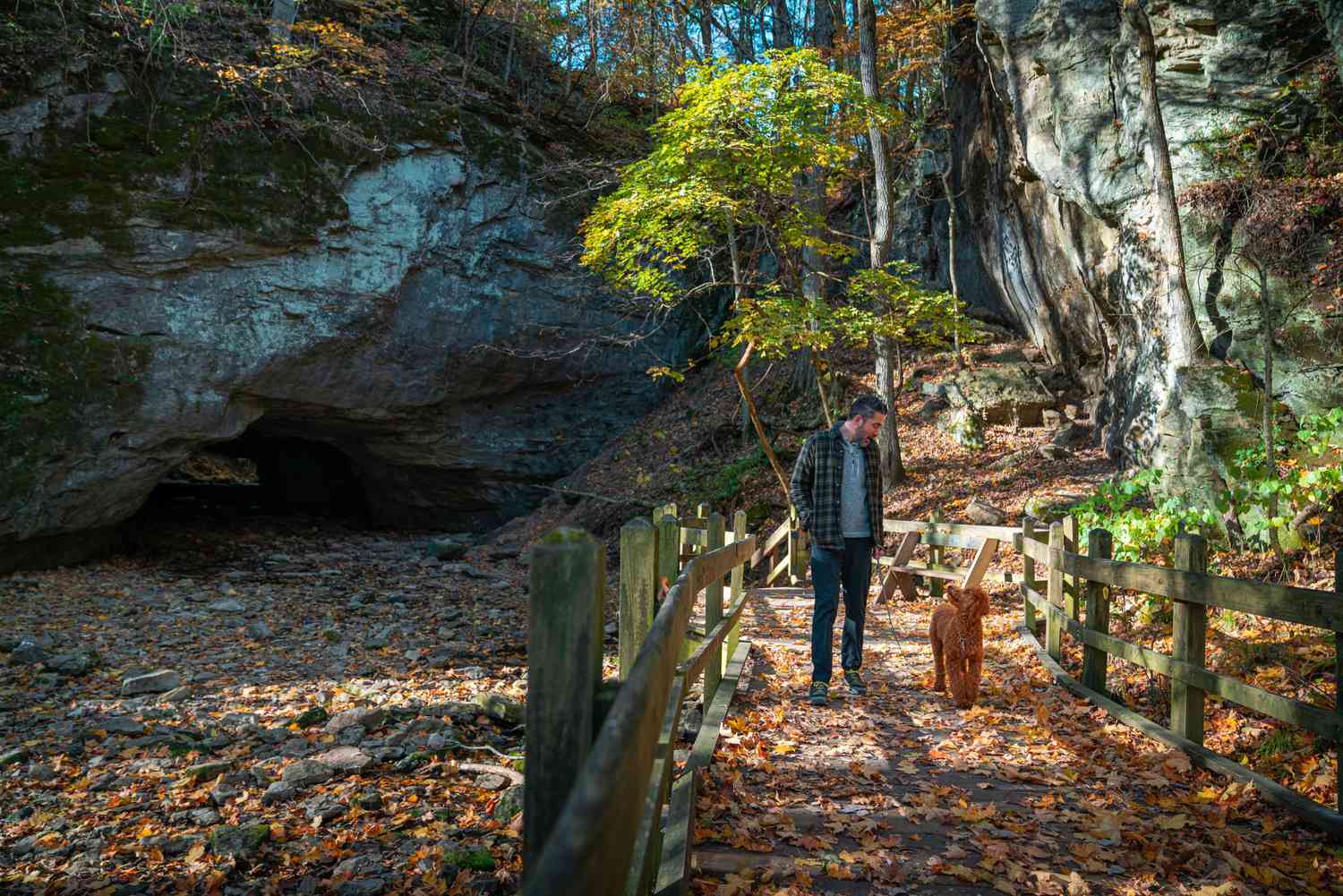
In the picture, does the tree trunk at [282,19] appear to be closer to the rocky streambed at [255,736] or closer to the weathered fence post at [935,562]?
the rocky streambed at [255,736]

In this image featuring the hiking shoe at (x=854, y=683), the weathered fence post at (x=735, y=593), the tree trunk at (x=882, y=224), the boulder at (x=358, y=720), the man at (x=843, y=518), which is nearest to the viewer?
the man at (x=843, y=518)

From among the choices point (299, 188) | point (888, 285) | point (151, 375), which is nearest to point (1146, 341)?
point (888, 285)

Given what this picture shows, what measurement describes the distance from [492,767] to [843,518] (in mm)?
2809

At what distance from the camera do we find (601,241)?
41.4 feet

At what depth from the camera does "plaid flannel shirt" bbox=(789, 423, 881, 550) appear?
227 inches

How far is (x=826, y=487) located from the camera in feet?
19.0

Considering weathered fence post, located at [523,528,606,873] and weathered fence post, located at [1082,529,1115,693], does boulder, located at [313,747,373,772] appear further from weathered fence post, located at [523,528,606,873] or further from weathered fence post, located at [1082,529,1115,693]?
weathered fence post, located at [1082,529,1115,693]

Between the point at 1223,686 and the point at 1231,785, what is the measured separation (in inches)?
17.6

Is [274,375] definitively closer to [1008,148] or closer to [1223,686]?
[1008,148]

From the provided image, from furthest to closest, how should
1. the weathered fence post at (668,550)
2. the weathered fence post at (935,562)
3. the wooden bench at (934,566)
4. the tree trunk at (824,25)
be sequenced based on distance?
the tree trunk at (824,25) < the weathered fence post at (935,562) < the wooden bench at (934,566) < the weathered fence post at (668,550)

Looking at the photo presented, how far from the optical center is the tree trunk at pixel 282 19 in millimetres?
16047

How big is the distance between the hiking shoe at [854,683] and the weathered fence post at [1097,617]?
1461mm

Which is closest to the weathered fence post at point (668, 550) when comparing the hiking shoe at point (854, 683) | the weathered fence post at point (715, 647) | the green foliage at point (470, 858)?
the weathered fence post at point (715, 647)

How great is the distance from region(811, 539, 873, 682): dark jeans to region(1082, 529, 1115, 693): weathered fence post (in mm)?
1450
